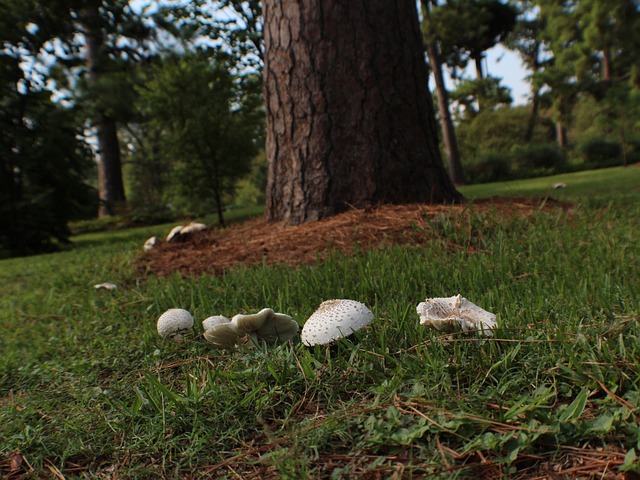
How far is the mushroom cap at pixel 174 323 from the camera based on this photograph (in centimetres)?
222

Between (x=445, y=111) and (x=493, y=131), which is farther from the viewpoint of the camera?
(x=493, y=131)

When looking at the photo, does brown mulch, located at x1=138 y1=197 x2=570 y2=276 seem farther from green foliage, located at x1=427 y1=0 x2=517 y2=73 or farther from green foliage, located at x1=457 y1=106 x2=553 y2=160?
green foliage, located at x1=457 y1=106 x2=553 y2=160

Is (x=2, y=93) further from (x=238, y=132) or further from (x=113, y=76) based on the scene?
(x=238, y=132)

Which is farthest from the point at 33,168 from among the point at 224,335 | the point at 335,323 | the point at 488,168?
the point at 488,168

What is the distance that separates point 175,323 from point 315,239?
186cm

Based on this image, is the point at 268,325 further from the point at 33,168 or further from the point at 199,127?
the point at 33,168

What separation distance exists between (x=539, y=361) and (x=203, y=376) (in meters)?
1.16

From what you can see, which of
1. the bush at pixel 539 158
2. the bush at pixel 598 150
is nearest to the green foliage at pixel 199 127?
the bush at pixel 539 158

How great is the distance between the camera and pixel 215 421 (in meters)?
1.50

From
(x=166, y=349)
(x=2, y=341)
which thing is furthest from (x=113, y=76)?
(x=166, y=349)

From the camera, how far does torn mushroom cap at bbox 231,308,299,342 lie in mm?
1861

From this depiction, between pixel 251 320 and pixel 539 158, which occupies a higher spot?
pixel 539 158

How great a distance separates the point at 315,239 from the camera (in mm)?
3924

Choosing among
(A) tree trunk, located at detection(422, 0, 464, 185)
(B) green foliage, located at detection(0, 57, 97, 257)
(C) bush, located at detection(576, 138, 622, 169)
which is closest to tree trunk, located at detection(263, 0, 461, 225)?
(B) green foliage, located at detection(0, 57, 97, 257)
